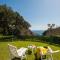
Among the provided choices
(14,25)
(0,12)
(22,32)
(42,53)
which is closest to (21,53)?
(42,53)

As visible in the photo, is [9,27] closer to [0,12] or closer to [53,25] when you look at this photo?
[0,12]

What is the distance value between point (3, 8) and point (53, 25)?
48.2 feet

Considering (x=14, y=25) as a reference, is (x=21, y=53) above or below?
below

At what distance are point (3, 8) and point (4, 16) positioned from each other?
6.31 ft

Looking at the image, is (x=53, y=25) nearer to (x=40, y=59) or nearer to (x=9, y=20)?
(x=9, y=20)

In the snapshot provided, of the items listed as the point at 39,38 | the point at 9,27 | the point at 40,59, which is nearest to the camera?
the point at 40,59

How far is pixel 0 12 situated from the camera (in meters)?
40.9

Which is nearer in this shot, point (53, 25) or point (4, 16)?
point (4, 16)

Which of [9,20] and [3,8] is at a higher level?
[3,8]

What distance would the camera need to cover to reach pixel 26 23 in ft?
169

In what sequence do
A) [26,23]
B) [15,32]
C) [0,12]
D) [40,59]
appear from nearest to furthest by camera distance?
[40,59] < [0,12] < [15,32] < [26,23]

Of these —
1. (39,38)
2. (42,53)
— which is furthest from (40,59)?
(39,38)

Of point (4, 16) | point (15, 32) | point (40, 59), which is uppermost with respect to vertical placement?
point (4, 16)

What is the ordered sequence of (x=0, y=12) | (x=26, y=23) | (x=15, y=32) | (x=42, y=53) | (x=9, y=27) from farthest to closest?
(x=26, y=23)
(x=15, y=32)
(x=9, y=27)
(x=0, y=12)
(x=42, y=53)
